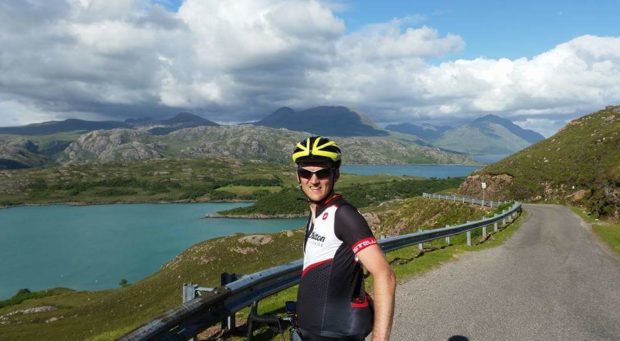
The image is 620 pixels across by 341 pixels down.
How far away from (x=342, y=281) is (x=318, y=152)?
48.8 inches

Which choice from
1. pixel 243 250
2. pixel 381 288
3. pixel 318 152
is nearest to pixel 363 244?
pixel 381 288

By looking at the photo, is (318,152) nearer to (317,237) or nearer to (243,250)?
(317,237)

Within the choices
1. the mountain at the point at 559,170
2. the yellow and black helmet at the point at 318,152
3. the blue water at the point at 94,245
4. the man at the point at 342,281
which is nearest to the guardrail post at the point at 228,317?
the man at the point at 342,281

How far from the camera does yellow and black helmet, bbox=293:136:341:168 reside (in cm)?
412

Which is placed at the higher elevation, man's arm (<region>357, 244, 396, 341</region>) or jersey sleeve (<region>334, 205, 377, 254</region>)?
jersey sleeve (<region>334, 205, 377, 254</region>)

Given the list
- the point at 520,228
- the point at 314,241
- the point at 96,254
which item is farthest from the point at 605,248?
the point at 96,254

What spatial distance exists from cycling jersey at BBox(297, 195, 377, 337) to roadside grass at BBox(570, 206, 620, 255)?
21862 millimetres

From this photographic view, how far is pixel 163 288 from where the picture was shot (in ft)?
182

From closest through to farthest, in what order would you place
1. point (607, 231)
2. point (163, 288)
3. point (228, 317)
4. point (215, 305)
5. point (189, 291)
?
point (215, 305), point (189, 291), point (228, 317), point (607, 231), point (163, 288)

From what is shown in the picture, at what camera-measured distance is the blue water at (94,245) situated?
103m

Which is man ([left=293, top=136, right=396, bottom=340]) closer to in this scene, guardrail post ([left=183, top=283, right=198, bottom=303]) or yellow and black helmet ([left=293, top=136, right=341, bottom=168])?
yellow and black helmet ([left=293, top=136, right=341, bottom=168])

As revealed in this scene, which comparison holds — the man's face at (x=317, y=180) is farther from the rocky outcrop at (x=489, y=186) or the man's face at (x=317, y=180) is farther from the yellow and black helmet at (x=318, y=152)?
the rocky outcrop at (x=489, y=186)

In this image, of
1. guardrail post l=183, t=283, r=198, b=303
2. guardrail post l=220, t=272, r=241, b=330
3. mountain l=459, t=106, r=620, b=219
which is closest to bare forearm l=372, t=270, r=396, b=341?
guardrail post l=183, t=283, r=198, b=303

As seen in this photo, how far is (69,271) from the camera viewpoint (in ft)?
353
